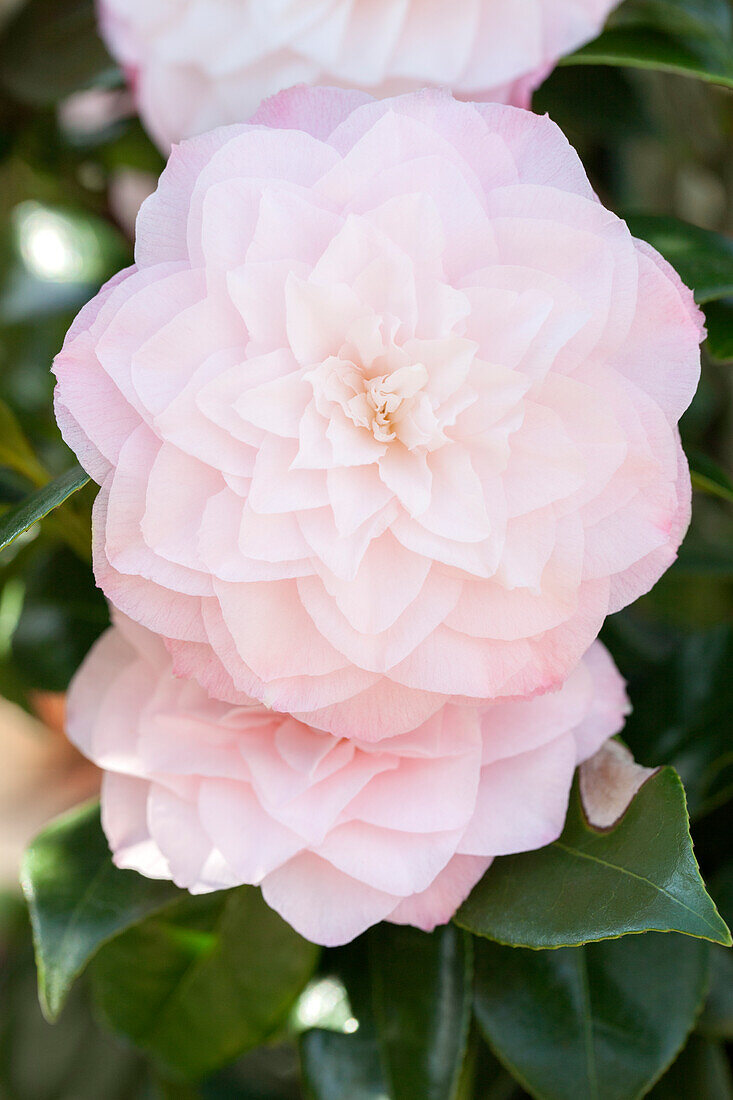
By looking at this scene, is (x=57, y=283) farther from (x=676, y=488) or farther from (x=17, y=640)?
(x=676, y=488)

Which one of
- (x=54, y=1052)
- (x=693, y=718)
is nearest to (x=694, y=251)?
(x=693, y=718)

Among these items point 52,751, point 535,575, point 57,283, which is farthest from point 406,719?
point 52,751

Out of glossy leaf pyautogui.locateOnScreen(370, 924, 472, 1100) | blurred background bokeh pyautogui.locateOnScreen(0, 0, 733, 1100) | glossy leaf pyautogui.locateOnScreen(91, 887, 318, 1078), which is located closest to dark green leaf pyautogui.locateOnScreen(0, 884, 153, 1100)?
blurred background bokeh pyautogui.locateOnScreen(0, 0, 733, 1100)

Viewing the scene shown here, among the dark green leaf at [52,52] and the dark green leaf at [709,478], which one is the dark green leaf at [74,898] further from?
the dark green leaf at [52,52]

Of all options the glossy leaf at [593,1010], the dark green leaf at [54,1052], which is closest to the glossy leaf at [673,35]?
the glossy leaf at [593,1010]

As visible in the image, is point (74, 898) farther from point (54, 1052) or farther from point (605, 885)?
point (54, 1052)

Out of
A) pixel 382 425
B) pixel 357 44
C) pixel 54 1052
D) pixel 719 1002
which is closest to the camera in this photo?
pixel 382 425
